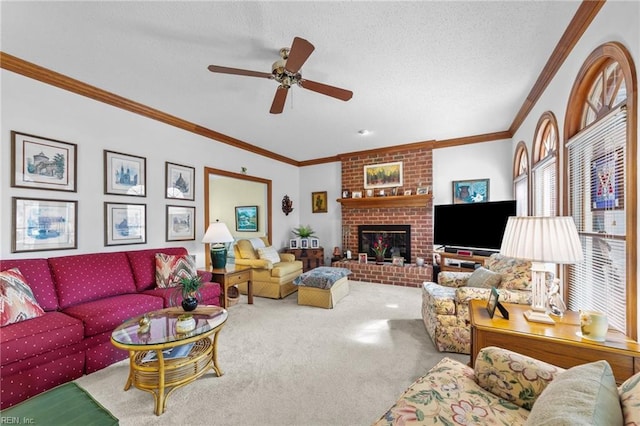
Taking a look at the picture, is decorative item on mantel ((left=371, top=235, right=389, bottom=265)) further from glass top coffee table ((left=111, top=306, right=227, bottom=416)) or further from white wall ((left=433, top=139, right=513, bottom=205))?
glass top coffee table ((left=111, top=306, right=227, bottom=416))

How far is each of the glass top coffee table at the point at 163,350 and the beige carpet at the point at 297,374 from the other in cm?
10

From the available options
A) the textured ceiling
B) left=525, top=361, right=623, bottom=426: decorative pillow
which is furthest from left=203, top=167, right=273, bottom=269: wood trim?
left=525, top=361, right=623, bottom=426: decorative pillow

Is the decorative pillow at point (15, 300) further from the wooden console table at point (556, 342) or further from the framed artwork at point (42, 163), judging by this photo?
the wooden console table at point (556, 342)

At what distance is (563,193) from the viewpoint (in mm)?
2277

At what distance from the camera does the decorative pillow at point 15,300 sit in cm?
190

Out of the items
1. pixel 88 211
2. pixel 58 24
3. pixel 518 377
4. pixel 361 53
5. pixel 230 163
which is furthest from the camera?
pixel 230 163

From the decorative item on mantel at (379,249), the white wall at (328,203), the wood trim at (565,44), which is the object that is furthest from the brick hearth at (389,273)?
the wood trim at (565,44)

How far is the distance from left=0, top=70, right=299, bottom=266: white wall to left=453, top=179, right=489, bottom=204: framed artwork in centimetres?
427

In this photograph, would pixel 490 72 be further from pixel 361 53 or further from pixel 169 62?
pixel 169 62

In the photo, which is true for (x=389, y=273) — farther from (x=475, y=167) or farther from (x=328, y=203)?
(x=475, y=167)

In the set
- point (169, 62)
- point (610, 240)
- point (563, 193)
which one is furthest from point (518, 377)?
point (169, 62)

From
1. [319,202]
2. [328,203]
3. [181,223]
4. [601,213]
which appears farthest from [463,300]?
[319,202]

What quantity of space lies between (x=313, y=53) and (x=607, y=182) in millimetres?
2329

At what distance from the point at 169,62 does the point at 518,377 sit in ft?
10.8
